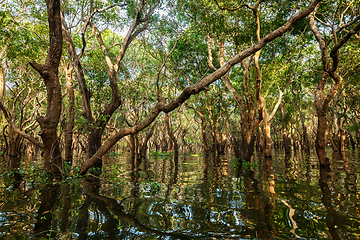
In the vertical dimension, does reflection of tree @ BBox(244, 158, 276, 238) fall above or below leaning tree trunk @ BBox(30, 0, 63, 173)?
below

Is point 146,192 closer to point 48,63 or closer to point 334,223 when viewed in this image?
point 334,223

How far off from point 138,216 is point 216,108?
18974 mm

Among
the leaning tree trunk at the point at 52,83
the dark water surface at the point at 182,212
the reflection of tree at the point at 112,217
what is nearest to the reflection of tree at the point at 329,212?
the dark water surface at the point at 182,212

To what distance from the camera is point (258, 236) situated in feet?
8.21

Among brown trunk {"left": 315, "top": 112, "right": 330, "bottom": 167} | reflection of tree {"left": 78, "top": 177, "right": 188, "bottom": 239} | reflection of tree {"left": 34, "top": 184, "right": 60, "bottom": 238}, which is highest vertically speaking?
brown trunk {"left": 315, "top": 112, "right": 330, "bottom": 167}

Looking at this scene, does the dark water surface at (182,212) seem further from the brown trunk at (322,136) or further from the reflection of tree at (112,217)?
the brown trunk at (322,136)

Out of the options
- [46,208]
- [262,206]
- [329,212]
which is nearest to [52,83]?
[46,208]

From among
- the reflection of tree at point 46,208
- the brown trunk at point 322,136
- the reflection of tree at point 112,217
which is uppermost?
the brown trunk at point 322,136

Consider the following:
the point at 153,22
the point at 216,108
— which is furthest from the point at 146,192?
the point at 216,108

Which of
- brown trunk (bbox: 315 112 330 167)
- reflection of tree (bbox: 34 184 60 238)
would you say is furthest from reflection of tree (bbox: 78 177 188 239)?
brown trunk (bbox: 315 112 330 167)

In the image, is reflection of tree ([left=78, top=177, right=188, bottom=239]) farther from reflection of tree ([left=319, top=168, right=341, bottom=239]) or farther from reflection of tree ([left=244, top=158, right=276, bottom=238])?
reflection of tree ([left=319, top=168, right=341, bottom=239])

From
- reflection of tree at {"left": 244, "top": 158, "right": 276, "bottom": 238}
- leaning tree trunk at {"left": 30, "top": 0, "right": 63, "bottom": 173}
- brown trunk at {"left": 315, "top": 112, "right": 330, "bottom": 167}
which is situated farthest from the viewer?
brown trunk at {"left": 315, "top": 112, "right": 330, "bottom": 167}

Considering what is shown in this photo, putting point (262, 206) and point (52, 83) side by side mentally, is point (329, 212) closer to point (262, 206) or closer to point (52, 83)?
point (262, 206)

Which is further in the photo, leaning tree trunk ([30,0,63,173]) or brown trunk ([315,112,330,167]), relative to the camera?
brown trunk ([315,112,330,167])
